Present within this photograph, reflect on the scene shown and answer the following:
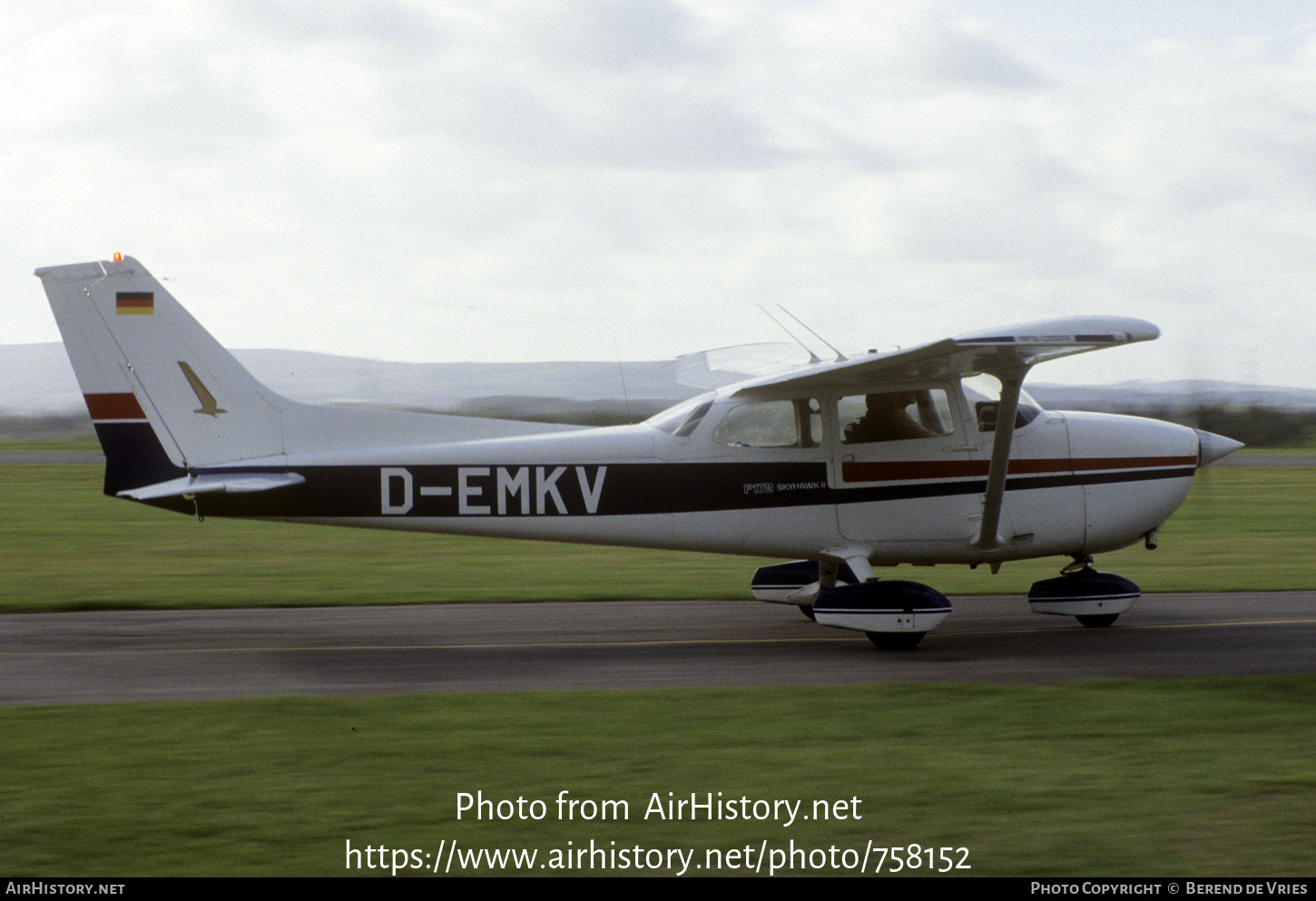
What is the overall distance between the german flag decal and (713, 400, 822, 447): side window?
4629mm

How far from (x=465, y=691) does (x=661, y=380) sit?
4.54 metres

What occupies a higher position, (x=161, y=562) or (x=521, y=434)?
(x=521, y=434)

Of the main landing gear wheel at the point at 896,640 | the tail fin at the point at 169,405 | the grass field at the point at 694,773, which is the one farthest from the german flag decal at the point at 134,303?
the main landing gear wheel at the point at 896,640

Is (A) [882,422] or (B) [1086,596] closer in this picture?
(A) [882,422]

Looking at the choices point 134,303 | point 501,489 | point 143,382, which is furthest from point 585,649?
point 134,303

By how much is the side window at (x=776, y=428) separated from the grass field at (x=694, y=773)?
102 inches

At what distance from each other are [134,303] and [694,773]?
6.20 metres

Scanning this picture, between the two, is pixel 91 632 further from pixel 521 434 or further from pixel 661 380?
pixel 661 380

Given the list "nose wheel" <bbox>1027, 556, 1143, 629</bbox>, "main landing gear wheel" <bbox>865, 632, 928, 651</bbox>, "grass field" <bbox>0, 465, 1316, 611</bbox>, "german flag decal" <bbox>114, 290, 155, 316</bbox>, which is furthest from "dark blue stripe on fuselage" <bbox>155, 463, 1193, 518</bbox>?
"grass field" <bbox>0, 465, 1316, 611</bbox>

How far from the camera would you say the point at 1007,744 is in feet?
21.2

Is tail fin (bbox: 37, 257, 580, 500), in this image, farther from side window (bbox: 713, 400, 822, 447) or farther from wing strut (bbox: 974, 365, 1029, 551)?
wing strut (bbox: 974, 365, 1029, 551)

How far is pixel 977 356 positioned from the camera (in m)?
9.02

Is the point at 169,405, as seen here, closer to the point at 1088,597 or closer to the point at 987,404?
the point at 987,404
